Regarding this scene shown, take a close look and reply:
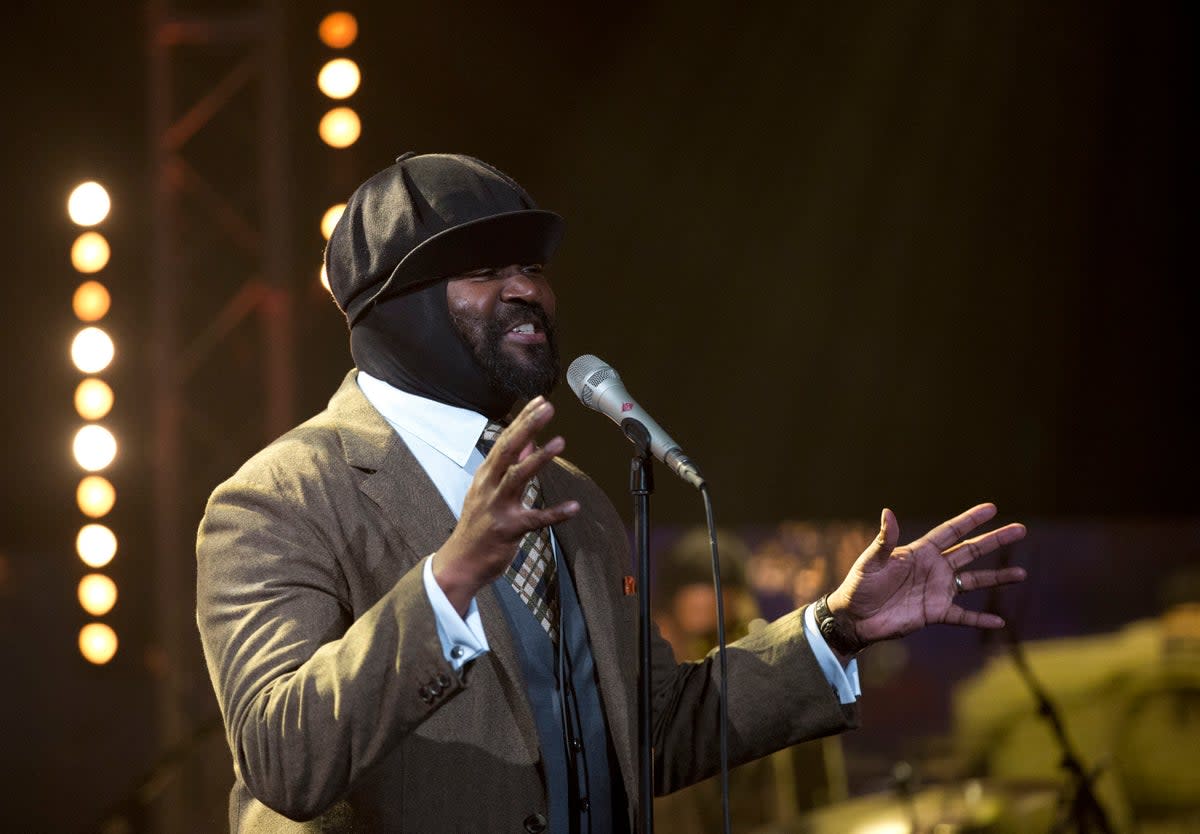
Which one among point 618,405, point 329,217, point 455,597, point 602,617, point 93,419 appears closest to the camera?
point 455,597

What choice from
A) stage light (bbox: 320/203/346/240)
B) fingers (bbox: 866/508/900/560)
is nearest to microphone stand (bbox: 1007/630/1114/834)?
fingers (bbox: 866/508/900/560)

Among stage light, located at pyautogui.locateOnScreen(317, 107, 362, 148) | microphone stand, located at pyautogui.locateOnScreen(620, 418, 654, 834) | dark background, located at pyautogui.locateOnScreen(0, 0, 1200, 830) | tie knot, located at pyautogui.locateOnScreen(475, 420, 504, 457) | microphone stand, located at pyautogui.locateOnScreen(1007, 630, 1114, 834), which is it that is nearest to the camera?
microphone stand, located at pyautogui.locateOnScreen(620, 418, 654, 834)

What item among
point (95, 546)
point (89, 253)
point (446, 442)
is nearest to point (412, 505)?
point (446, 442)

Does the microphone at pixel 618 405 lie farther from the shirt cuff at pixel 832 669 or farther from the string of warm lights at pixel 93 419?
the string of warm lights at pixel 93 419

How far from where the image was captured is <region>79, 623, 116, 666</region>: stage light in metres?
4.40

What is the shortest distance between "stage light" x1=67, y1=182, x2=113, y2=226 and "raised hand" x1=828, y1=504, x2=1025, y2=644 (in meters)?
3.40

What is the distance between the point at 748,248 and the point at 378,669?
124 inches

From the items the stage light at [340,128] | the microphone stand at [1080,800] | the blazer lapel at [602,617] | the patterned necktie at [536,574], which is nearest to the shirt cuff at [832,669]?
the blazer lapel at [602,617]

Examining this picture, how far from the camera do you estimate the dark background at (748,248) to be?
404 centimetres

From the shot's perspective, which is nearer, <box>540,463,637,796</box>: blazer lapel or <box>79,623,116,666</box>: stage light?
<box>540,463,637,796</box>: blazer lapel

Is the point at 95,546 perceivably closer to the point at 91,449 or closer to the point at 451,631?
the point at 91,449

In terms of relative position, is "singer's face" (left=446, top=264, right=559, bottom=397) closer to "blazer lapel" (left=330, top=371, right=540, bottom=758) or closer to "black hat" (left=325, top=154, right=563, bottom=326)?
"black hat" (left=325, top=154, right=563, bottom=326)

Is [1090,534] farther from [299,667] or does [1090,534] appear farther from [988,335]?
[299,667]

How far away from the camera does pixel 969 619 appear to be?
1.97 m
